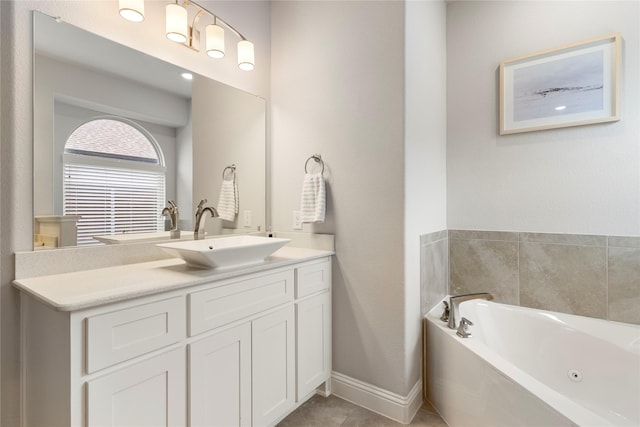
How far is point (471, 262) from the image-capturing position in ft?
7.57

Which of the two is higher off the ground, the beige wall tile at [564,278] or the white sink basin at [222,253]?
the white sink basin at [222,253]

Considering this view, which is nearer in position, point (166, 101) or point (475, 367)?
point (475, 367)

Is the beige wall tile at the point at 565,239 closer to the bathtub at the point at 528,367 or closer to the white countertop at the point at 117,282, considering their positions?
the bathtub at the point at 528,367

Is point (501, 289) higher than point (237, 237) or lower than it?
lower

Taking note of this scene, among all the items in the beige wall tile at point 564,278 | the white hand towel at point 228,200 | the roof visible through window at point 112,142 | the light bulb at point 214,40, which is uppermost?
the light bulb at point 214,40

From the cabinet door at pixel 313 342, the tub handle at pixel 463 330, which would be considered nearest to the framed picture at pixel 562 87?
the tub handle at pixel 463 330

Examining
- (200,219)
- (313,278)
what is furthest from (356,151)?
(200,219)

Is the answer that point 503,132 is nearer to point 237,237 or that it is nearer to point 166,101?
point 237,237

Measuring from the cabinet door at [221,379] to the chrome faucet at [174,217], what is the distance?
0.69m

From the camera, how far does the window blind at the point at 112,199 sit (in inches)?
55.5

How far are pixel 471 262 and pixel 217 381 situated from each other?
1.85m

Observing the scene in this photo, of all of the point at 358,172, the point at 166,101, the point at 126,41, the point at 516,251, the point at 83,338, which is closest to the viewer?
the point at 83,338

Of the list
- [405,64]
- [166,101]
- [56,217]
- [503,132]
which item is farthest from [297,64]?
[56,217]

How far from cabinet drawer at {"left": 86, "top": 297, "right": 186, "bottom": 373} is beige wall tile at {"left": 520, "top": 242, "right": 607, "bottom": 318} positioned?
6.90ft
